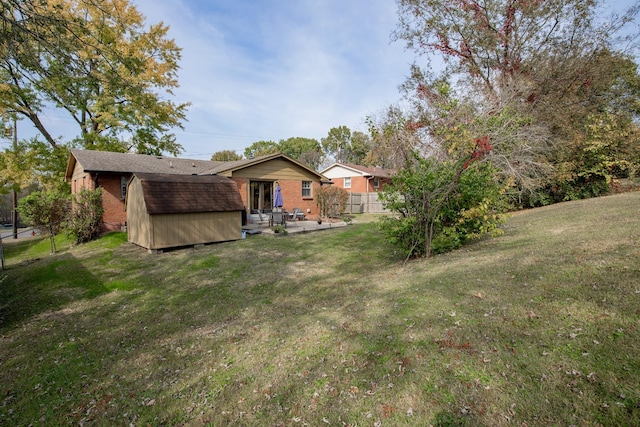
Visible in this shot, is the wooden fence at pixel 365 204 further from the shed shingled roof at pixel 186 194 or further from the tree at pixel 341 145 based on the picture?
the tree at pixel 341 145

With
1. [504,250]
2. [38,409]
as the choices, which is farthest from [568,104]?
[38,409]

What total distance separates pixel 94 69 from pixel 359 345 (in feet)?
30.3

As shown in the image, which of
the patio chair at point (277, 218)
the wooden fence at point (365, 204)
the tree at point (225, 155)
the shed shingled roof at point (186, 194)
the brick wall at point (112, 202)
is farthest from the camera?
the tree at point (225, 155)

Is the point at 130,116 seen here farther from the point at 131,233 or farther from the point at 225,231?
the point at 225,231

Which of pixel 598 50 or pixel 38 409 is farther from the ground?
pixel 598 50

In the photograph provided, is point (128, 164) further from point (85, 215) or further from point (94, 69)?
point (94, 69)

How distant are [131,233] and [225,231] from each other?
12.9 ft

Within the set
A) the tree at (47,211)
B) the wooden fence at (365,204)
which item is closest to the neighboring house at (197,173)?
the tree at (47,211)

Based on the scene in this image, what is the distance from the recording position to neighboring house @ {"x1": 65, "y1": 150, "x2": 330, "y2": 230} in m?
15.8

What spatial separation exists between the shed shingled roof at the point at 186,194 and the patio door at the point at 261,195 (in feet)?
18.7

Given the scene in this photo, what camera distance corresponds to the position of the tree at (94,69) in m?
4.78

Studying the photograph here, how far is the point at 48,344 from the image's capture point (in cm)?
460

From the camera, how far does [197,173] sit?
60.6 ft

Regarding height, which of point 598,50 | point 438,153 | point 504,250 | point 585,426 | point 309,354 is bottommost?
point 309,354
